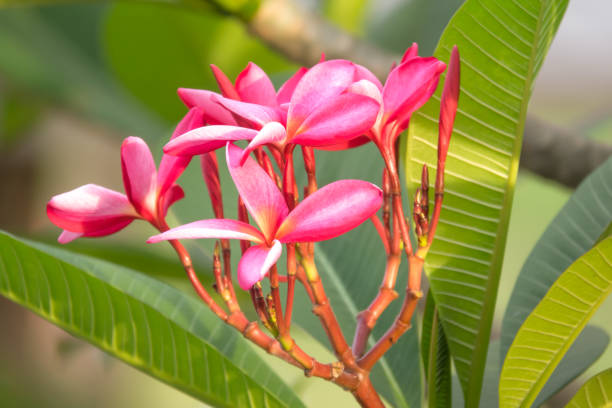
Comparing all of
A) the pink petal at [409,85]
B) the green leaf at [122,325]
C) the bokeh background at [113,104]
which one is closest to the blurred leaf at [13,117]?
the bokeh background at [113,104]

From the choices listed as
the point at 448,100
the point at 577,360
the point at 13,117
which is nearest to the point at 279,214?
the point at 448,100

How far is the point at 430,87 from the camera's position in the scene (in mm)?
381

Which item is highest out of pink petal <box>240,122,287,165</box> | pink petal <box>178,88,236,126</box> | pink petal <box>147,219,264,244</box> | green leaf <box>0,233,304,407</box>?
pink petal <box>240,122,287,165</box>

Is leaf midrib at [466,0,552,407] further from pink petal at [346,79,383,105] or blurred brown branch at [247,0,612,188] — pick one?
blurred brown branch at [247,0,612,188]

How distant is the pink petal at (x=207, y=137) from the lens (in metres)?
0.34

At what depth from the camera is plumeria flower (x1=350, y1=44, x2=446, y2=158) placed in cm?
36

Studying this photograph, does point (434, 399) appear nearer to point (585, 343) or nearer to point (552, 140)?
point (585, 343)

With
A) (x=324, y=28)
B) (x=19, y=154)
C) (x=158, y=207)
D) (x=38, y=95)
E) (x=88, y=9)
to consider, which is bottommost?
(x=19, y=154)

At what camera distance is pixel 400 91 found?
14.6 inches

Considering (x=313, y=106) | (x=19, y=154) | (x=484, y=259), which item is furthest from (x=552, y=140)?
(x=19, y=154)

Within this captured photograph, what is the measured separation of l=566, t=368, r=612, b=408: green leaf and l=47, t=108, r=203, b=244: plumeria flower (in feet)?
0.90

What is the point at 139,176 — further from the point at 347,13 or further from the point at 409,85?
the point at 347,13

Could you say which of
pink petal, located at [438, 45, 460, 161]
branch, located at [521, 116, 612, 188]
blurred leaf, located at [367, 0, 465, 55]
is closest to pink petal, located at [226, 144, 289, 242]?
pink petal, located at [438, 45, 460, 161]

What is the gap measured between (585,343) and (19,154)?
6.03ft
